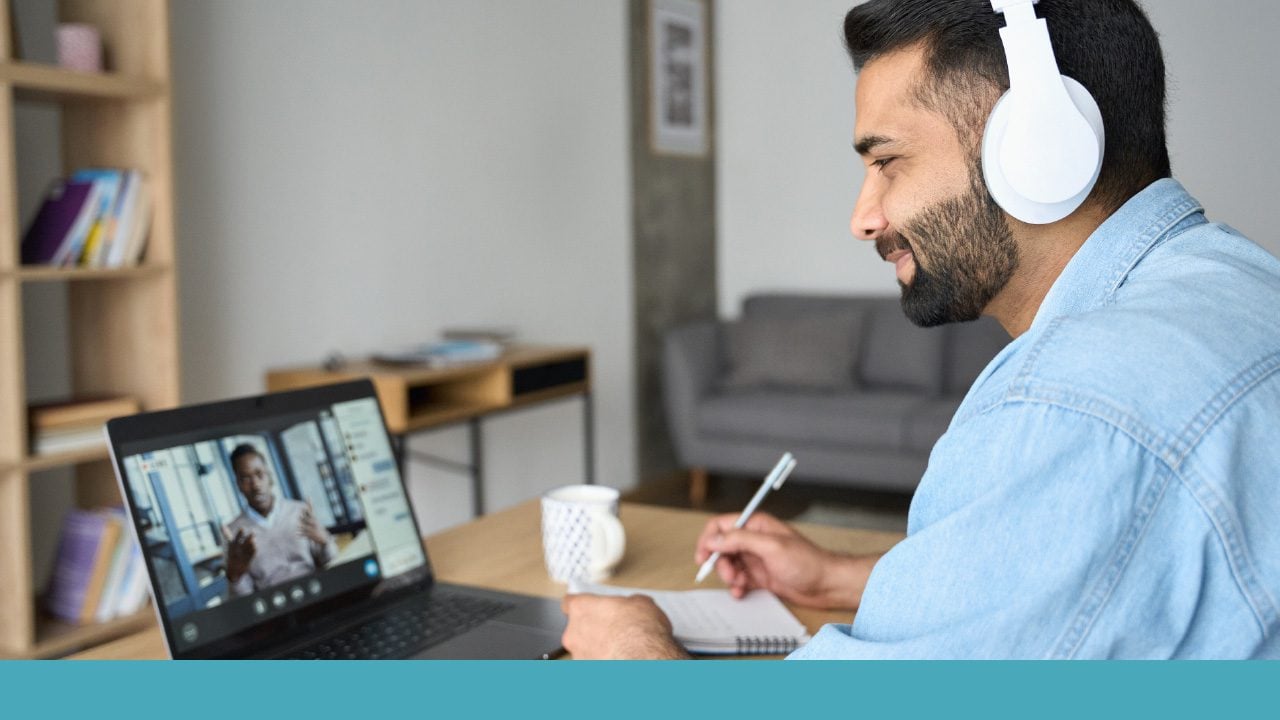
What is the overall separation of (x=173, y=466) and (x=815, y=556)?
2.08ft

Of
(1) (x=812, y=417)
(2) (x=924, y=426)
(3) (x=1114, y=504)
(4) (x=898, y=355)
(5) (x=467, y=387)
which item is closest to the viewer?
(3) (x=1114, y=504)

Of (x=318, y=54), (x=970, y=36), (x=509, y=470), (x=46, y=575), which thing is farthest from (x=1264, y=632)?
(x=509, y=470)

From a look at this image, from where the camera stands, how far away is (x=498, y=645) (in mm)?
1025

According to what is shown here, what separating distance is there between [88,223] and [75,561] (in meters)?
0.73

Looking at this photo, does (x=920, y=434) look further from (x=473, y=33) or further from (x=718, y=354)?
(x=473, y=33)

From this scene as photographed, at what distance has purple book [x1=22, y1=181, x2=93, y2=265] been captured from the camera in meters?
2.36

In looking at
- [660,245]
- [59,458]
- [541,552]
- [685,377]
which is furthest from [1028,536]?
[660,245]

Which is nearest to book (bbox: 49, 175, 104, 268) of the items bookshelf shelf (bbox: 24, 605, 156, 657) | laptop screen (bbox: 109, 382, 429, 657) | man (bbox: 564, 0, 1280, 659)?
Result: bookshelf shelf (bbox: 24, 605, 156, 657)

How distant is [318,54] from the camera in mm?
3258

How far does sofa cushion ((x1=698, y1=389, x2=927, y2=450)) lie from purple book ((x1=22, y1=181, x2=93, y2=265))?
2625 mm

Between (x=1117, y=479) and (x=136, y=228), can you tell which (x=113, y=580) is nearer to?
(x=136, y=228)

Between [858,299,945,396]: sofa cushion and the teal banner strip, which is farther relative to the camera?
[858,299,945,396]: sofa cushion

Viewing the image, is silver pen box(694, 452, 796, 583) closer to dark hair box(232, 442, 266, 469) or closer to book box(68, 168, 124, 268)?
dark hair box(232, 442, 266, 469)

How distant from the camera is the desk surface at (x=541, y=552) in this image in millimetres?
1185
